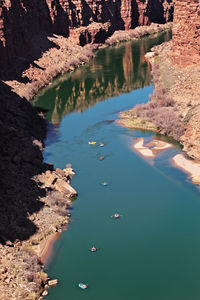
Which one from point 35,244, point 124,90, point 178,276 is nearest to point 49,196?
point 35,244

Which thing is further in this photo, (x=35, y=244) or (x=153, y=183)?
(x=153, y=183)

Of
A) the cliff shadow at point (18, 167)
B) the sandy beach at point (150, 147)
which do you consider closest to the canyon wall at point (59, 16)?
the cliff shadow at point (18, 167)

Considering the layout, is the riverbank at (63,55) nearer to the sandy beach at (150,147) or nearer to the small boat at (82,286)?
the sandy beach at (150,147)

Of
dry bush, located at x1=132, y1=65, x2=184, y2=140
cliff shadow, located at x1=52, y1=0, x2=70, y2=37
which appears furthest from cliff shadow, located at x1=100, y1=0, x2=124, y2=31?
dry bush, located at x1=132, y1=65, x2=184, y2=140

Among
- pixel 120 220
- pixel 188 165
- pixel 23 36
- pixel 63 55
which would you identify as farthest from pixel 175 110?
pixel 63 55

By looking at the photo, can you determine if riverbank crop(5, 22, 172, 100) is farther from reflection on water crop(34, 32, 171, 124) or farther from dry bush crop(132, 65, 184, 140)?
dry bush crop(132, 65, 184, 140)

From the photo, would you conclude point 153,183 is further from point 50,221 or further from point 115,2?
point 115,2
